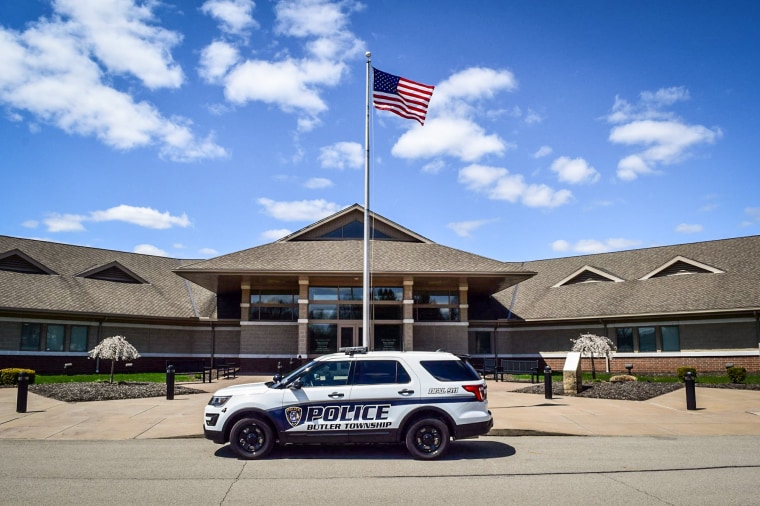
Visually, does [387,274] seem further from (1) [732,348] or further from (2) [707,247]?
(2) [707,247]

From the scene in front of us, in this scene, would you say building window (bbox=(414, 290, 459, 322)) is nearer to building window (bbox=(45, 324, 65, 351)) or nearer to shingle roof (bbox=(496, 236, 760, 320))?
shingle roof (bbox=(496, 236, 760, 320))

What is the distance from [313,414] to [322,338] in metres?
21.6

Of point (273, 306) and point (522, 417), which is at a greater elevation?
point (273, 306)

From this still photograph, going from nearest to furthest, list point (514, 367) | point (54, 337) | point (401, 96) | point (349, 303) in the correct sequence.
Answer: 1. point (401, 96)
2. point (514, 367)
3. point (54, 337)
4. point (349, 303)

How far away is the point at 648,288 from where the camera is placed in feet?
110

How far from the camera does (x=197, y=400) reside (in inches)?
761

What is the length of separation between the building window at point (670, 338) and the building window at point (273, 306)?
19.2m

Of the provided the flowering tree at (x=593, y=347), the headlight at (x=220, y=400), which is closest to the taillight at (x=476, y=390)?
the headlight at (x=220, y=400)

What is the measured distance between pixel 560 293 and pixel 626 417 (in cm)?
2233

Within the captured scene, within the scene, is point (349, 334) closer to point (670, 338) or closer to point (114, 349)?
point (114, 349)

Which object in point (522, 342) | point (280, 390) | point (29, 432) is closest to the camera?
point (280, 390)

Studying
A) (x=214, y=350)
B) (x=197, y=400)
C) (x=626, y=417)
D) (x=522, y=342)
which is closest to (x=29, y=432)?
(x=197, y=400)

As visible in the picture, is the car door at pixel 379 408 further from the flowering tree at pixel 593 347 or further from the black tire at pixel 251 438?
the flowering tree at pixel 593 347

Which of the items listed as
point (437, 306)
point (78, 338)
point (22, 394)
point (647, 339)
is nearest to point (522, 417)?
point (22, 394)
